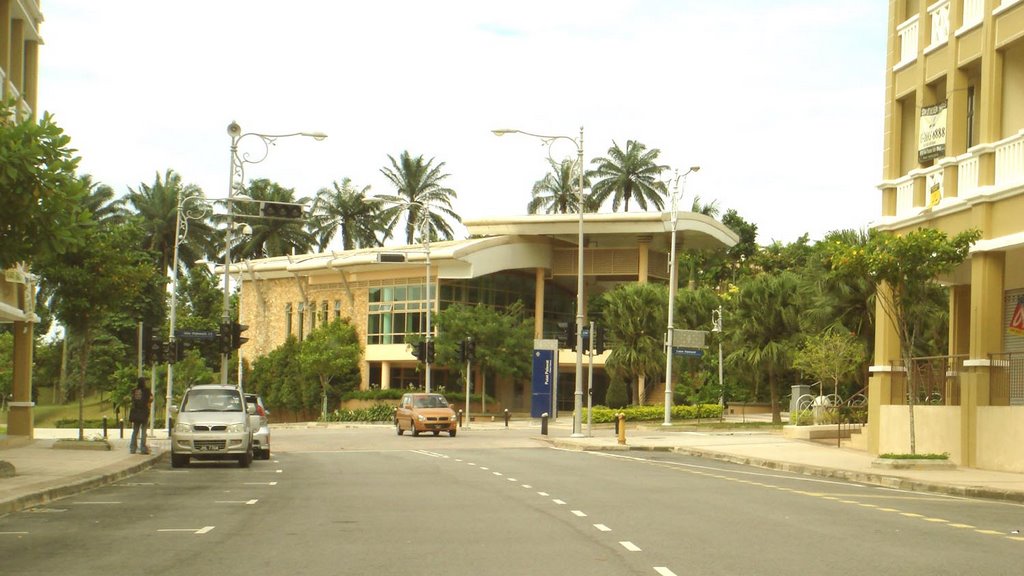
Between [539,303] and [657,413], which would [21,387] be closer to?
[657,413]

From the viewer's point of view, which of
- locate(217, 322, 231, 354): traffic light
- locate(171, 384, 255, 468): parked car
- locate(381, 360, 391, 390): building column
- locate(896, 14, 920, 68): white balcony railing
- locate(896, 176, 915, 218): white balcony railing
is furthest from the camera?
locate(381, 360, 391, 390): building column

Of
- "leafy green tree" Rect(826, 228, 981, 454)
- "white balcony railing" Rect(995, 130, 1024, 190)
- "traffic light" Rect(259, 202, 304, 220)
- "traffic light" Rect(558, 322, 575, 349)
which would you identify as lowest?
"traffic light" Rect(558, 322, 575, 349)

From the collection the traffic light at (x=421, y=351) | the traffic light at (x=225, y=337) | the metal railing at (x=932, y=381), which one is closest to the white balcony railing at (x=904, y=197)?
the metal railing at (x=932, y=381)

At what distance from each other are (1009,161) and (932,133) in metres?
3.80

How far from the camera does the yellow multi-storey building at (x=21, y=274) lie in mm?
31969

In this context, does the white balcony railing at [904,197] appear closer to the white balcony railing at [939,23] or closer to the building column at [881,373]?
the building column at [881,373]

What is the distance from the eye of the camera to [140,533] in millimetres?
13914

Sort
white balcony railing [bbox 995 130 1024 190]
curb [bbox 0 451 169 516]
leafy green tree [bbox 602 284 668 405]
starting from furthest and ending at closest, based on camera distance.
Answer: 1. leafy green tree [bbox 602 284 668 405]
2. white balcony railing [bbox 995 130 1024 190]
3. curb [bbox 0 451 169 516]

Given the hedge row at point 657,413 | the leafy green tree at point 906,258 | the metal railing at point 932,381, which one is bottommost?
the hedge row at point 657,413

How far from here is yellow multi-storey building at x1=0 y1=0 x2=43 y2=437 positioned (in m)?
32.0

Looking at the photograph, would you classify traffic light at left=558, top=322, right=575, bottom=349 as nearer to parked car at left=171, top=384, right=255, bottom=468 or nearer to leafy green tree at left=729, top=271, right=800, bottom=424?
leafy green tree at left=729, top=271, right=800, bottom=424

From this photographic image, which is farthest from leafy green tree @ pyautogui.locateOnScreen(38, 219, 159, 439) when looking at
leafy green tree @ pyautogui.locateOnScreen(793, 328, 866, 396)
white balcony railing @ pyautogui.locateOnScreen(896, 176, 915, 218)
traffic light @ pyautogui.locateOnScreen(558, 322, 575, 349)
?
leafy green tree @ pyautogui.locateOnScreen(793, 328, 866, 396)

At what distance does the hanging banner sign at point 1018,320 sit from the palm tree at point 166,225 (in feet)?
225

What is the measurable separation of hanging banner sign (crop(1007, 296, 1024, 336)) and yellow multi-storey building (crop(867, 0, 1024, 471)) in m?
0.04
